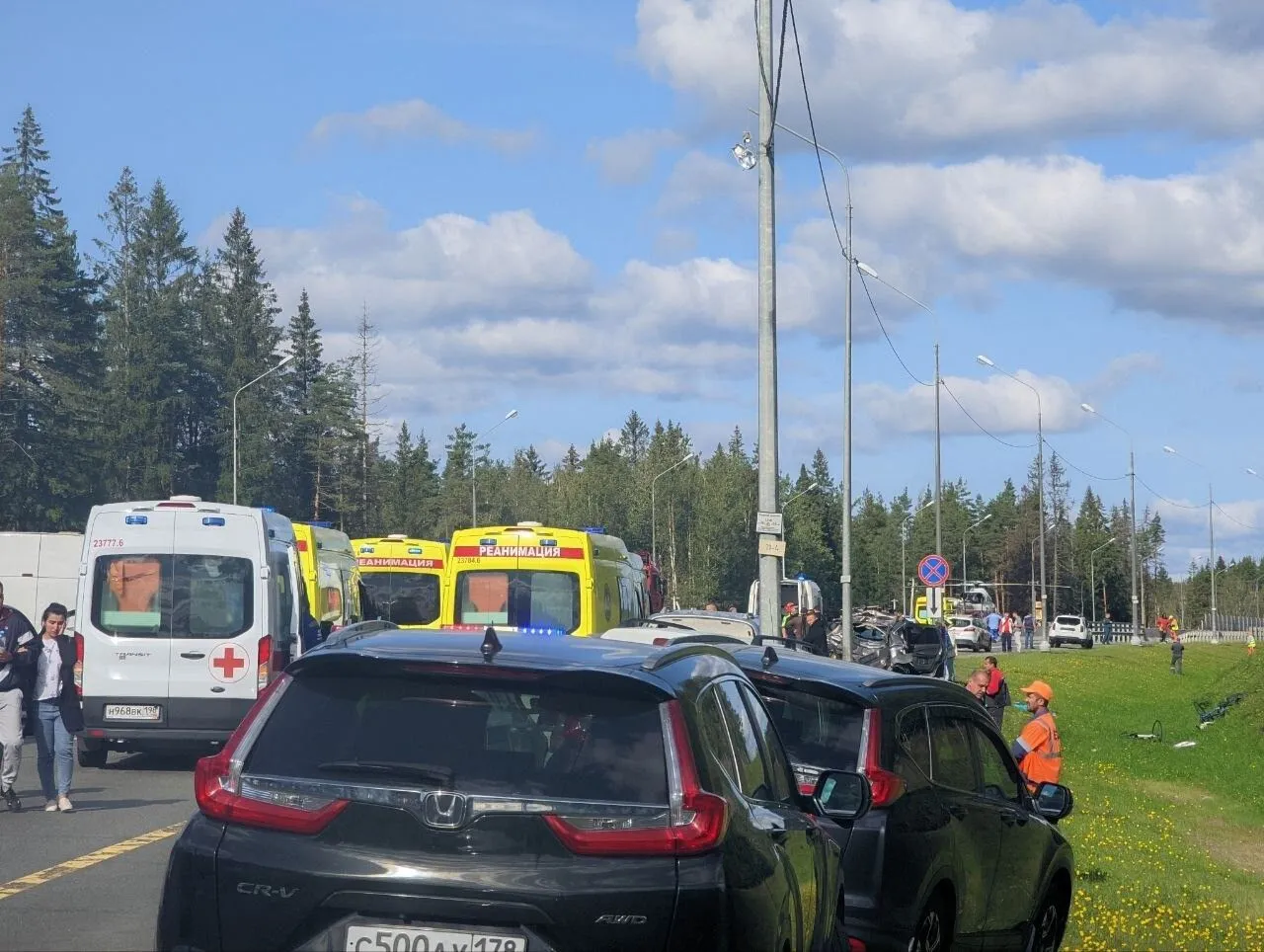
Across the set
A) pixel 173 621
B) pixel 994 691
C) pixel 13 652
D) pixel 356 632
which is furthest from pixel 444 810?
pixel 994 691

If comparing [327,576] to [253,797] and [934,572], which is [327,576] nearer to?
[934,572]

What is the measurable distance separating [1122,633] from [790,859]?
4543 inches

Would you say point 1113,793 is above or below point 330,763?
below

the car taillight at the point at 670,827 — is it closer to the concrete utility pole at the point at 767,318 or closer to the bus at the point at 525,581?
the concrete utility pole at the point at 767,318

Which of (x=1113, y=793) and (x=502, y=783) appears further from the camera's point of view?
(x=1113, y=793)

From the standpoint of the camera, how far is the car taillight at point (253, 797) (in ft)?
15.4

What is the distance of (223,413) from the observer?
93438mm

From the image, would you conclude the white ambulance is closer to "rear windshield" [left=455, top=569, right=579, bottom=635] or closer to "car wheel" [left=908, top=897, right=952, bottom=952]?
"rear windshield" [left=455, top=569, right=579, bottom=635]

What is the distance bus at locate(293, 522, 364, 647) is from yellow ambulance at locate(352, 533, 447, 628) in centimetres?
338

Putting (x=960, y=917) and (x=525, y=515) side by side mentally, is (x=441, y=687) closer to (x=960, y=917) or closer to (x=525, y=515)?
(x=960, y=917)

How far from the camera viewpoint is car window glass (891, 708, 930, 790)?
25.8 ft

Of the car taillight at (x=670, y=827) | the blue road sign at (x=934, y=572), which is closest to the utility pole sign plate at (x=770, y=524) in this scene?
the car taillight at (x=670, y=827)

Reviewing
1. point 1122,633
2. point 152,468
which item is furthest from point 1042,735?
point 1122,633

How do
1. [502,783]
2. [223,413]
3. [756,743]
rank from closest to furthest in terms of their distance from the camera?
[502,783]
[756,743]
[223,413]
